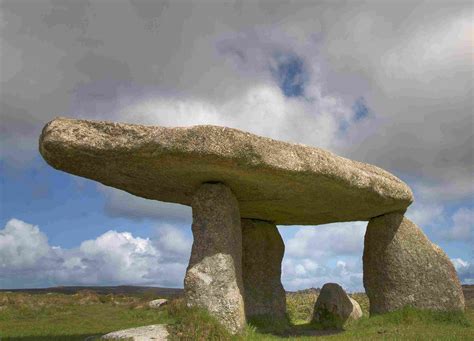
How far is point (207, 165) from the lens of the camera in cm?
1084

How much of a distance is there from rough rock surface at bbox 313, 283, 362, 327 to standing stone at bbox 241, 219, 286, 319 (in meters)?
1.73

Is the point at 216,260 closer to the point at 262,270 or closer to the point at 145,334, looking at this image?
the point at 145,334

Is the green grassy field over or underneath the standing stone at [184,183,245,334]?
underneath

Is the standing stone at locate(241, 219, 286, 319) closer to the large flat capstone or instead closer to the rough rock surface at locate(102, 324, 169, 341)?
the large flat capstone

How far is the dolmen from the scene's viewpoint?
1063 cm

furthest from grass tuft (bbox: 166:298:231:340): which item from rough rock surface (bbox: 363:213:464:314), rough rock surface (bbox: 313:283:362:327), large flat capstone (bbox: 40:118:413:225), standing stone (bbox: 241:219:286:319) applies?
rough rock surface (bbox: 313:283:362:327)

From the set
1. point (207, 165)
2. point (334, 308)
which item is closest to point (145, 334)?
point (207, 165)

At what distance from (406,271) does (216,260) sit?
6.93 meters

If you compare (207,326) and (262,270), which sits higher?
(262,270)

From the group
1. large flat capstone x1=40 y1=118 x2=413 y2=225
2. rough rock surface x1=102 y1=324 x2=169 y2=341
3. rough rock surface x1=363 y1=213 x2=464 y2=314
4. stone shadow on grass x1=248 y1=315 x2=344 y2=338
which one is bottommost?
rough rock surface x1=102 y1=324 x2=169 y2=341

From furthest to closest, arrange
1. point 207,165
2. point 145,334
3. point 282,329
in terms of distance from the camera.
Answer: point 282,329, point 207,165, point 145,334

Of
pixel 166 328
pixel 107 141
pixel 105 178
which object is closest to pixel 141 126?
pixel 107 141

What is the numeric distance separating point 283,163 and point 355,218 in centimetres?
633

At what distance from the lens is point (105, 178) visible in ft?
40.9
